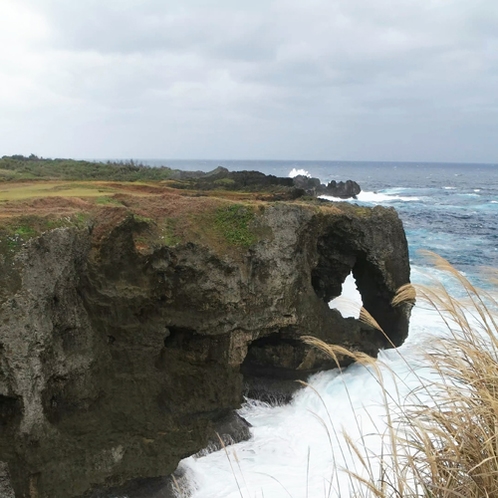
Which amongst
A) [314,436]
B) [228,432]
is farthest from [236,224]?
[314,436]

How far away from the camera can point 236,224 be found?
12773 millimetres

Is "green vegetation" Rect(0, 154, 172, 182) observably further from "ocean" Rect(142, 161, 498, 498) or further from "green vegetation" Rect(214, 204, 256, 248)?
"ocean" Rect(142, 161, 498, 498)

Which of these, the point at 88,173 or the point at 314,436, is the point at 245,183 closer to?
the point at 88,173

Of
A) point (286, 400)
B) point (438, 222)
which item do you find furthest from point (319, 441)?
point (438, 222)

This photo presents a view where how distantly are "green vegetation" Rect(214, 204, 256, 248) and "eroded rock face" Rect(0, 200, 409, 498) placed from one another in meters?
0.28

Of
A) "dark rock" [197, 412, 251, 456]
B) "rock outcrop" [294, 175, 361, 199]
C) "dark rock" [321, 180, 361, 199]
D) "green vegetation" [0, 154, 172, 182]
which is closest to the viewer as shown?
"dark rock" [197, 412, 251, 456]

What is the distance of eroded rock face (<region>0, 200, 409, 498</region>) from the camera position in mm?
9133

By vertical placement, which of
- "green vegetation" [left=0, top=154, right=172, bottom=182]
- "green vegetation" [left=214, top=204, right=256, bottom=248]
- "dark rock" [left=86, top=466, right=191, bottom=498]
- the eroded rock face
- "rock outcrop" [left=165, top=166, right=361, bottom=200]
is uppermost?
"green vegetation" [left=0, top=154, right=172, bottom=182]

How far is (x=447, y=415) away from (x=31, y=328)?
25.1 feet

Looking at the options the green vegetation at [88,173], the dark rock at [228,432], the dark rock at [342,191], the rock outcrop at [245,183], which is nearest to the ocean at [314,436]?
the dark rock at [228,432]

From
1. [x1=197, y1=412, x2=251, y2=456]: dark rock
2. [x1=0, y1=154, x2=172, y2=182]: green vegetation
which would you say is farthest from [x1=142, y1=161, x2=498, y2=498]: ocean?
[x1=0, y1=154, x2=172, y2=182]: green vegetation

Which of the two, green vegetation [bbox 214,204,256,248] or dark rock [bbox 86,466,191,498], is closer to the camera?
dark rock [bbox 86,466,191,498]

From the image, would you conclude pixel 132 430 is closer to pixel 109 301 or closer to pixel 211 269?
pixel 109 301

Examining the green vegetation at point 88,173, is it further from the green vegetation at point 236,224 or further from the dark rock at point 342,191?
the dark rock at point 342,191
